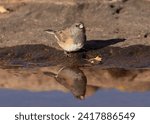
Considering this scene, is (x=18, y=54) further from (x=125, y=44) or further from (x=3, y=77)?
(x=125, y=44)

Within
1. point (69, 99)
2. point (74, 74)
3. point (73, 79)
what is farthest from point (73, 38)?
point (69, 99)

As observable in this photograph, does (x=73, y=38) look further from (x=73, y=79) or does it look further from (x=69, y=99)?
(x=69, y=99)

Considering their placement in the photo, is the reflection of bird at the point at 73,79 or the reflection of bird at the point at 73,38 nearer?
the reflection of bird at the point at 73,79

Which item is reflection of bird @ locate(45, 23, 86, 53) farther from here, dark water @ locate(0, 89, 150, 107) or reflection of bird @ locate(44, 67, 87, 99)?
dark water @ locate(0, 89, 150, 107)

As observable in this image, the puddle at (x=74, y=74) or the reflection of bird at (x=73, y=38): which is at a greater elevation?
the reflection of bird at (x=73, y=38)

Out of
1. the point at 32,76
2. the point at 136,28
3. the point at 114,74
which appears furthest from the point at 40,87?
the point at 136,28

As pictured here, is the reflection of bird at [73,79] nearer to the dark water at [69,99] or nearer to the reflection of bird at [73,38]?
the dark water at [69,99]

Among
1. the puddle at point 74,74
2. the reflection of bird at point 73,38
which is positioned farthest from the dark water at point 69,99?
the reflection of bird at point 73,38
